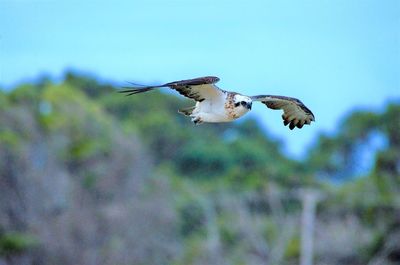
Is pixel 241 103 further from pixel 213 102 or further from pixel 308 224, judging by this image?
pixel 308 224

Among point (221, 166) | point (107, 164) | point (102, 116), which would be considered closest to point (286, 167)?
point (221, 166)

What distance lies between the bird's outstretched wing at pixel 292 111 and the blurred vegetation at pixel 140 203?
22.3 meters

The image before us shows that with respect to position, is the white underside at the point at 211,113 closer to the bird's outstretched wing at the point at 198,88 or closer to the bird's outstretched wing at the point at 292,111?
the bird's outstretched wing at the point at 198,88

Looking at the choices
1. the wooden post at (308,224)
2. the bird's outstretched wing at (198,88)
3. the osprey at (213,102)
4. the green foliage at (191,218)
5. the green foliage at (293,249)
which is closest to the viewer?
the bird's outstretched wing at (198,88)

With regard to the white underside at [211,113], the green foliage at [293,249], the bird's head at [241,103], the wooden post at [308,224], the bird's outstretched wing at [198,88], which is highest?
the bird's outstretched wing at [198,88]

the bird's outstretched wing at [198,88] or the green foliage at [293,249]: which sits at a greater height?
the bird's outstretched wing at [198,88]

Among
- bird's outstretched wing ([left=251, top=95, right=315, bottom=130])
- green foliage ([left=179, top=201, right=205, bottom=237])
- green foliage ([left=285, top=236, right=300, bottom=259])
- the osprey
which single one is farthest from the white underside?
green foliage ([left=179, top=201, right=205, bottom=237])

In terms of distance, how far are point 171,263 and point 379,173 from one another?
744 centimetres

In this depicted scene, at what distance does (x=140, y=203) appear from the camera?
4172cm

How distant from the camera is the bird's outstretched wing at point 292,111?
15.0 m

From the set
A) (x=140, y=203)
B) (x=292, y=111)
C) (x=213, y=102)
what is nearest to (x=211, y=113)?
(x=213, y=102)

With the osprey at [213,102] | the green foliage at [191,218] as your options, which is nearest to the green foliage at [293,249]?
the green foliage at [191,218]

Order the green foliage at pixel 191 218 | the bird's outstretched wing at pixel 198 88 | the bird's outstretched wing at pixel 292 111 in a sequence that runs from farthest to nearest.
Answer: the green foliage at pixel 191 218 < the bird's outstretched wing at pixel 292 111 < the bird's outstretched wing at pixel 198 88

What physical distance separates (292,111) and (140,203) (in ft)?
87.4
